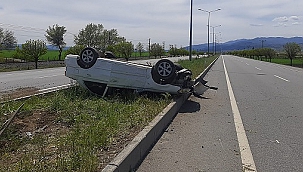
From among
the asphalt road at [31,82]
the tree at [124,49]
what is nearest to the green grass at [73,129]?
the asphalt road at [31,82]

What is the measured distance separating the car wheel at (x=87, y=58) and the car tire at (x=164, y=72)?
1.71m

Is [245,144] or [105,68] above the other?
[105,68]

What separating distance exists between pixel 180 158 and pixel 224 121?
2.99 m

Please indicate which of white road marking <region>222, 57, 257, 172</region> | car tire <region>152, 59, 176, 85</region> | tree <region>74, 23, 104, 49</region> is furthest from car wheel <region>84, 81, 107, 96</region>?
tree <region>74, 23, 104, 49</region>

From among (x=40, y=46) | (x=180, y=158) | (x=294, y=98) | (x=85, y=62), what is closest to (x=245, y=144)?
(x=180, y=158)

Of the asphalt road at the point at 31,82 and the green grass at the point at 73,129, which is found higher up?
the asphalt road at the point at 31,82

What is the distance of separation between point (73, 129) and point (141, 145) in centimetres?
165

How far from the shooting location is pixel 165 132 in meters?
6.82

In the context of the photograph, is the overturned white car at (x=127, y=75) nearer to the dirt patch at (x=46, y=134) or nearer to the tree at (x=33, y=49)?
the dirt patch at (x=46, y=134)

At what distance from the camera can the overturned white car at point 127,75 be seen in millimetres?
9812

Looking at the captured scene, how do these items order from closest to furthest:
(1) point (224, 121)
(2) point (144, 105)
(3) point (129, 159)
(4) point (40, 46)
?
(3) point (129, 159) < (1) point (224, 121) < (2) point (144, 105) < (4) point (40, 46)

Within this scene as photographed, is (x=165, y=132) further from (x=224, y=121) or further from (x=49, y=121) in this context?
(x=49, y=121)

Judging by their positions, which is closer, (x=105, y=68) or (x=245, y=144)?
(x=245, y=144)

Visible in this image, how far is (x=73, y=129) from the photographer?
6.29 m
